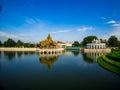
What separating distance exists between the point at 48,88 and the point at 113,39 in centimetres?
9019

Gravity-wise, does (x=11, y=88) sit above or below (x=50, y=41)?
below

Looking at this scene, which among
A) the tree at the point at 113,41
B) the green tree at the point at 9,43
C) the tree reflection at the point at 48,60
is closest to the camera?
the tree reflection at the point at 48,60

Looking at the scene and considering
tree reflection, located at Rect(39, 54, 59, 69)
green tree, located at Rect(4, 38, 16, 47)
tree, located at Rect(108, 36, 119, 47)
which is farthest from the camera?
green tree, located at Rect(4, 38, 16, 47)

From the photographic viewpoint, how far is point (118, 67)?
1852 centimetres

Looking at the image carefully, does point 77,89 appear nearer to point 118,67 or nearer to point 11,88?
point 11,88

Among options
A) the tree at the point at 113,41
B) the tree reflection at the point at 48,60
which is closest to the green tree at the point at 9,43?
the tree at the point at 113,41

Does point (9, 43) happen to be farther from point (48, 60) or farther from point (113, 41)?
point (48, 60)

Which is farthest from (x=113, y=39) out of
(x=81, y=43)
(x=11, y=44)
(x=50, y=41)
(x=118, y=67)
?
(x=118, y=67)

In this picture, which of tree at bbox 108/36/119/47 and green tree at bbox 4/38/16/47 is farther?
green tree at bbox 4/38/16/47

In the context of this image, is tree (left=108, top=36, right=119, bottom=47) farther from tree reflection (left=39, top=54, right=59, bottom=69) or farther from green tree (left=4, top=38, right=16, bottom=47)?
tree reflection (left=39, top=54, right=59, bottom=69)

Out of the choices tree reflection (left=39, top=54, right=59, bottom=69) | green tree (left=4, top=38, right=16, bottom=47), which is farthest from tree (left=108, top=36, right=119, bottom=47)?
tree reflection (left=39, top=54, right=59, bottom=69)

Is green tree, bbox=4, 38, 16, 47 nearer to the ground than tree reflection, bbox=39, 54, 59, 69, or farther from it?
farther from it

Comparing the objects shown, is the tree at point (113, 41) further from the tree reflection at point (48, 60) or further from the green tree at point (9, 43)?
the tree reflection at point (48, 60)

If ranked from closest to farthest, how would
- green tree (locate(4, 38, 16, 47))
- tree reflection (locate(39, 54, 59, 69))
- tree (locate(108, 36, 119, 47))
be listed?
1. tree reflection (locate(39, 54, 59, 69))
2. tree (locate(108, 36, 119, 47))
3. green tree (locate(4, 38, 16, 47))
